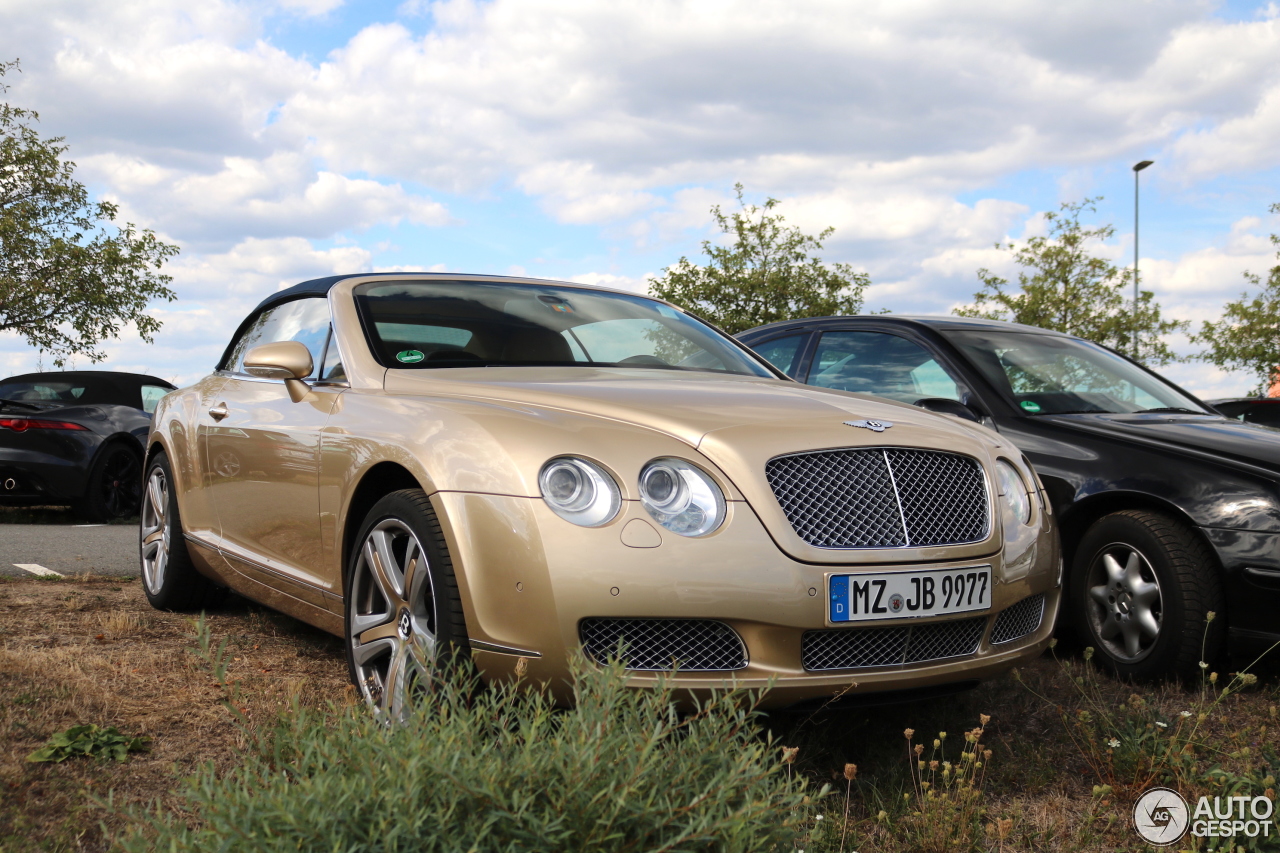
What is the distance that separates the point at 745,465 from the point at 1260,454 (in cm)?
255

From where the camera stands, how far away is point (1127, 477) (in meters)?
4.40

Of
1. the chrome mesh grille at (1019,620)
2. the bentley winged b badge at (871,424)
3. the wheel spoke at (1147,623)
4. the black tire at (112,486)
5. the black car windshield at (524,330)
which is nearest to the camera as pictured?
the bentley winged b badge at (871,424)

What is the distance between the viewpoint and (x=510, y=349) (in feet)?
13.6

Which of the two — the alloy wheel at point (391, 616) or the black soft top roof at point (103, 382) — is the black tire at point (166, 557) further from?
the black soft top roof at point (103, 382)

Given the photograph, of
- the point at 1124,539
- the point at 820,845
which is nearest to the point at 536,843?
the point at 820,845

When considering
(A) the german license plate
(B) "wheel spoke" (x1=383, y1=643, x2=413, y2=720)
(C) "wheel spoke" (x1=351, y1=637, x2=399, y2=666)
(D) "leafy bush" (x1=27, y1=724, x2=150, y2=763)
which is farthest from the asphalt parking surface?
(A) the german license plate

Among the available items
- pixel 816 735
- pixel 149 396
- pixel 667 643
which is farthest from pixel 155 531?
pixel 149 396

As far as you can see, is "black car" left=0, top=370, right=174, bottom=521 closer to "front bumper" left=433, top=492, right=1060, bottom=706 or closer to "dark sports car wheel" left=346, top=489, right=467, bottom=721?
"dark sports car wheel" left=346, top=489, right=467, bottom=721

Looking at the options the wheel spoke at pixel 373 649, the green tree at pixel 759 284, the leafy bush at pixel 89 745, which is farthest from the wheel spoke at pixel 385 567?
the green tree at pixel 759 284

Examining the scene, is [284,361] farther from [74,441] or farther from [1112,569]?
[74,441]

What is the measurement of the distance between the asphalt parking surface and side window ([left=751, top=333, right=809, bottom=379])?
400cm

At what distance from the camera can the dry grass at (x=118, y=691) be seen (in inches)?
106

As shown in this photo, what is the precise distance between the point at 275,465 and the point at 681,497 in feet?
6.36

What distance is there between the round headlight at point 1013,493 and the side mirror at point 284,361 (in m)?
2.34
